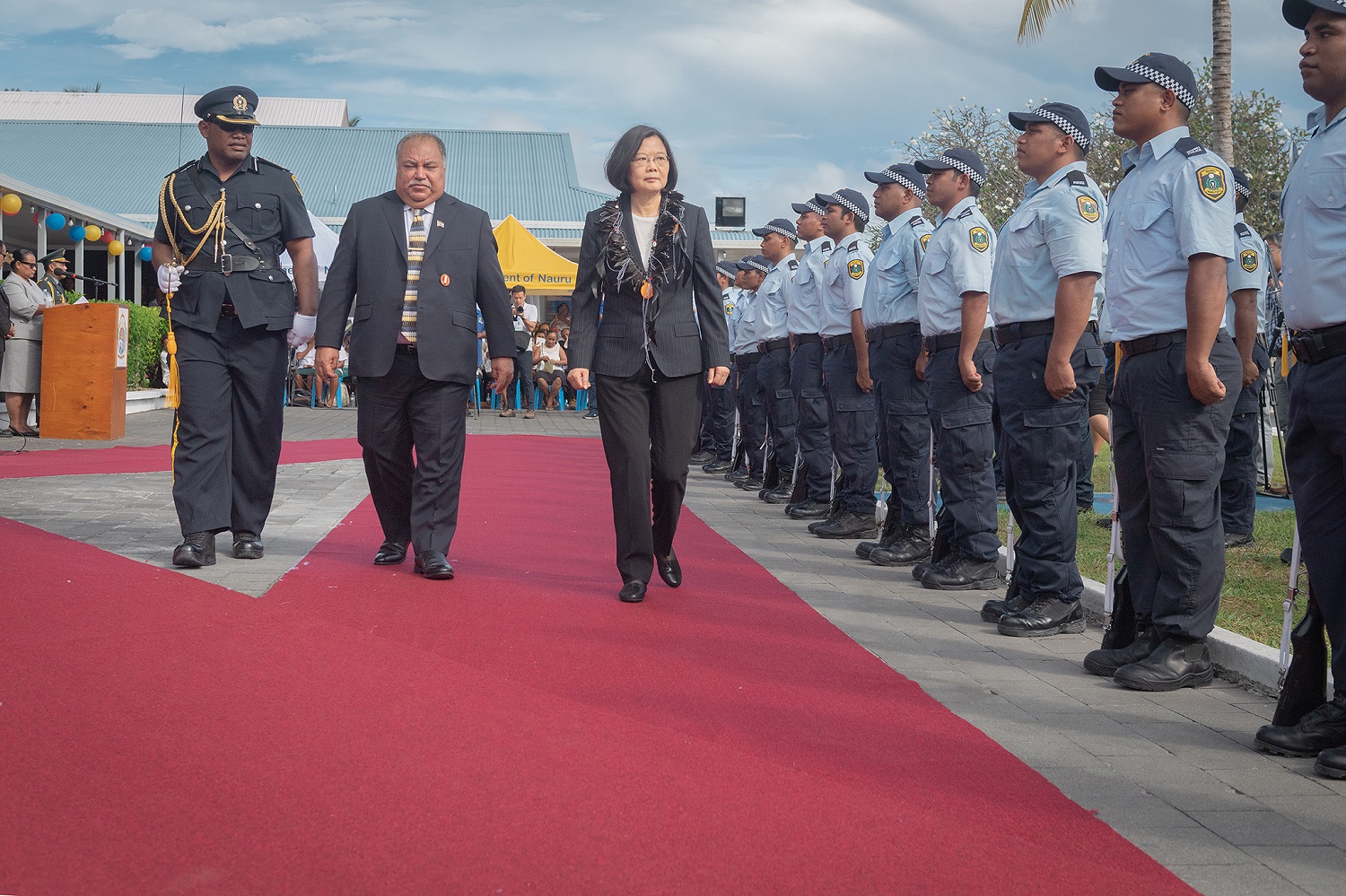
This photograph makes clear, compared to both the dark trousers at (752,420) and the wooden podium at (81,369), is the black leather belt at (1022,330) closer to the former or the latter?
the dark trousers at (752,420)

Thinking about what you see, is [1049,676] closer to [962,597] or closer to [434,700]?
A: [962,597]

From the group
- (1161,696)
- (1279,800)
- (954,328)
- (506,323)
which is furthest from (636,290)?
(1279,800)

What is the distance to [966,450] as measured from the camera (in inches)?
271

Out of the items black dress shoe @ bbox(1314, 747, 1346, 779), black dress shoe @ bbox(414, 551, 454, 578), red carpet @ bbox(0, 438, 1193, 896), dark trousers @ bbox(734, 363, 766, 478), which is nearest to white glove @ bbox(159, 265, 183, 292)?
red carpet @ bbox(0, 438, 1193, 896)

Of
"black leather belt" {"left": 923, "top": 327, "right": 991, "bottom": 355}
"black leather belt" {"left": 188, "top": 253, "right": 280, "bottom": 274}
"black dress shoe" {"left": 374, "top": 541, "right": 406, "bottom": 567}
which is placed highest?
"black leather belt" {"left": 188, "top": 253, "right": 280, "bottom": 274}

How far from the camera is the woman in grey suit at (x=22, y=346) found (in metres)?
14.8

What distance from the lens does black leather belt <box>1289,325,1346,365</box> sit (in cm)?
384

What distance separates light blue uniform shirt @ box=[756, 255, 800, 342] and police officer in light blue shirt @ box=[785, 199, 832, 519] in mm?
837

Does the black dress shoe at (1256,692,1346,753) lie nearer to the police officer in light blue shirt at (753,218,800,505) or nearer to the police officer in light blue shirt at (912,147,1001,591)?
the police officer in light blue shirt at (912,147,1001,591)

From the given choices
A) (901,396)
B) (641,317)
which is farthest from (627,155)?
(901,396)

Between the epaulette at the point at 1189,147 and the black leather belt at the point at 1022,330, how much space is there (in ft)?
3.24

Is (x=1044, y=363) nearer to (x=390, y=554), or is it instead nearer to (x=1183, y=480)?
(x=1183, y=480)

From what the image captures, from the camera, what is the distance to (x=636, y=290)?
20.6 feet

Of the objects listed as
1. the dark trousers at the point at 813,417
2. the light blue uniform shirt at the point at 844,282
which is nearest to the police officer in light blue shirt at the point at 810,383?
the dark trousers at the point at 813,417
